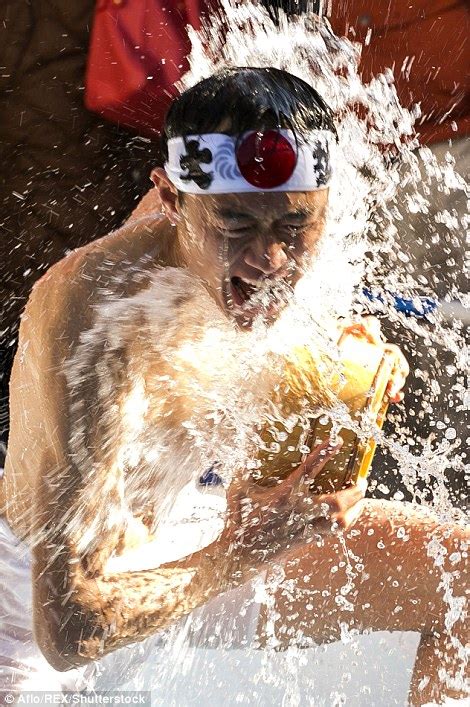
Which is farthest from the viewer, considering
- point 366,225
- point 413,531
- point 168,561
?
point 366,225

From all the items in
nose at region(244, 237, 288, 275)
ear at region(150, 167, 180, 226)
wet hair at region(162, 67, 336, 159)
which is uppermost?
wet hair at region(162, 67, 336, 159)

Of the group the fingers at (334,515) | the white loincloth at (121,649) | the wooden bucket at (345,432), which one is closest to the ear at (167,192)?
the wooden bucket at (345,432)

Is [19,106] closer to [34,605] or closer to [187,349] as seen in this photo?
[187,349]

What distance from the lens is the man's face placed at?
3.32ft

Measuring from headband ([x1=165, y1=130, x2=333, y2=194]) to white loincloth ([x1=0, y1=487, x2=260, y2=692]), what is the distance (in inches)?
28.4

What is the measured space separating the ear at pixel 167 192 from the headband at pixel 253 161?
0.05 m

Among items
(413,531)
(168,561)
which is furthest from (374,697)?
(168,561)

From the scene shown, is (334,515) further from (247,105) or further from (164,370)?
(247,105)

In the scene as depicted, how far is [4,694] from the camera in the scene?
151 cm

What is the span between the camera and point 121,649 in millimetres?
1498

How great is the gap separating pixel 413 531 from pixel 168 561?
0.45 m

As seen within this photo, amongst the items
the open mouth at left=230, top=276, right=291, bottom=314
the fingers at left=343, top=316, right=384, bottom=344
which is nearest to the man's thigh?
the fingers at left=343, top=316, right=384, bottom=344

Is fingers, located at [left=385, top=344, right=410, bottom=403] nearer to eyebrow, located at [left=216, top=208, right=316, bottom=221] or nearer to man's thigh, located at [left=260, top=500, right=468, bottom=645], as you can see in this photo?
man's thigh, located at [left=260, top=500, right=468, bottom=645]

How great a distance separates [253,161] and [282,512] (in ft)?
1.78
